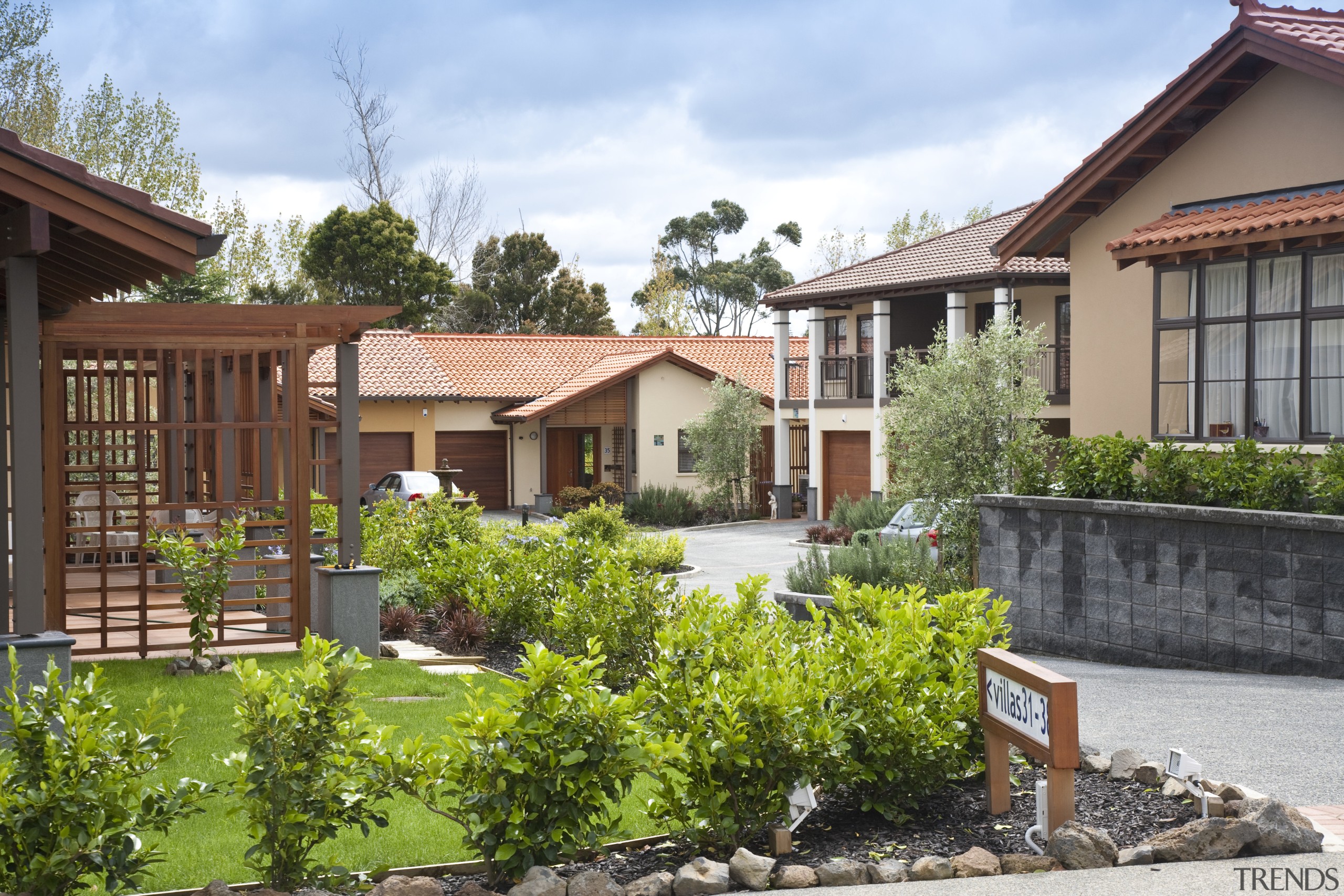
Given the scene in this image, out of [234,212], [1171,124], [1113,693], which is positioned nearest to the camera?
[1113,693]

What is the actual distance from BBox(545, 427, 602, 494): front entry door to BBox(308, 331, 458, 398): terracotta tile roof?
380 centimetres

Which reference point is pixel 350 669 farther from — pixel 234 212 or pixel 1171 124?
pixel 234 212

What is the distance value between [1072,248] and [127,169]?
32.0 metres

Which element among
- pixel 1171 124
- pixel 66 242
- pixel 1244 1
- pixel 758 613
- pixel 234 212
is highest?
pixel 234 212

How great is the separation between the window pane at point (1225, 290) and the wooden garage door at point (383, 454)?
2847cm

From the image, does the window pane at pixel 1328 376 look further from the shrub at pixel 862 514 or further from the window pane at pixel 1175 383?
the shrub at pixel 862 514

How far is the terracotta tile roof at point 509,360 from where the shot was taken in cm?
3878

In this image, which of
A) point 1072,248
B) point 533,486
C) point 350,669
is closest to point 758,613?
point 350,669

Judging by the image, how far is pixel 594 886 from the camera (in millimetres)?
4930

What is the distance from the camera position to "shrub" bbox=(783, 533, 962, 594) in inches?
559

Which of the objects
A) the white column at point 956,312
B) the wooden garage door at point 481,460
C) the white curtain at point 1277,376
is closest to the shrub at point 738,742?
the white curtain at point 1277,376

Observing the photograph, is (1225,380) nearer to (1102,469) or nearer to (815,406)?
(1102,469)

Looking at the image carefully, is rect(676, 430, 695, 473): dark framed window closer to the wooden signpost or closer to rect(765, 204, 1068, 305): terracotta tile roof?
rect(765, 204, 1068, 305): terracotta tile roof

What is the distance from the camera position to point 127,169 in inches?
1517
